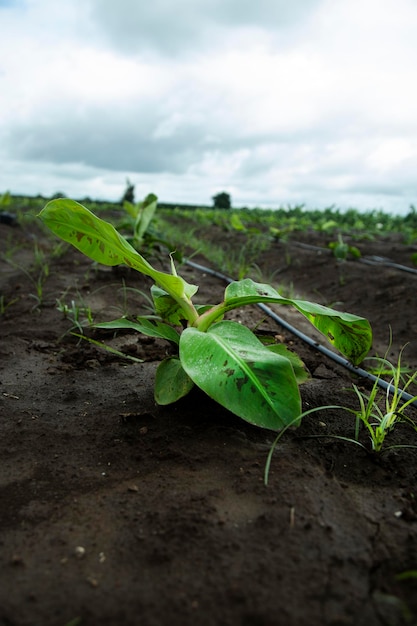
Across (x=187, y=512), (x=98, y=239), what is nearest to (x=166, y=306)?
(x=98, y=239)

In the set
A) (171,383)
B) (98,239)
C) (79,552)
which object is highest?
(98,239)

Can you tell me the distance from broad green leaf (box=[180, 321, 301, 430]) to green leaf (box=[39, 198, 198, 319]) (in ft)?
0.80

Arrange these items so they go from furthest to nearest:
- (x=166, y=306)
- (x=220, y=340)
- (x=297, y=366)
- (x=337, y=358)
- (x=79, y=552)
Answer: (x=337, y=358) < (x=166, y=306) < (x=297, y=366) < (x=220, y=340) < (x=79, y=552)

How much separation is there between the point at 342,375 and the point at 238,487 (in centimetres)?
102

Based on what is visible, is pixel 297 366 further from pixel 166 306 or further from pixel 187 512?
pixel 187 512

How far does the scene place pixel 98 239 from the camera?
155cm

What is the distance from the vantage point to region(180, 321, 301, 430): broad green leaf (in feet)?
3.77

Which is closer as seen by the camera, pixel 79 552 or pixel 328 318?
pixel 79 552

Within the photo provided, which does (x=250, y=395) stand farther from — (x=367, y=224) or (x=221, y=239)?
(x=367, y=224)

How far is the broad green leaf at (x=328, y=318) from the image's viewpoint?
1.44 metres

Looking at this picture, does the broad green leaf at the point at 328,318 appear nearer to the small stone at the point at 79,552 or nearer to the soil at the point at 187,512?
the soil at the point at 187,512

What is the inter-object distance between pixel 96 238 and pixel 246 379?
69 cm

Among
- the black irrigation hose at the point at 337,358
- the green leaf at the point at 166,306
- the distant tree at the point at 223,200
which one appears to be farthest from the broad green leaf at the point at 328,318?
the distant tree at the point at 223,200

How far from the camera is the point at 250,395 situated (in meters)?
1.17
